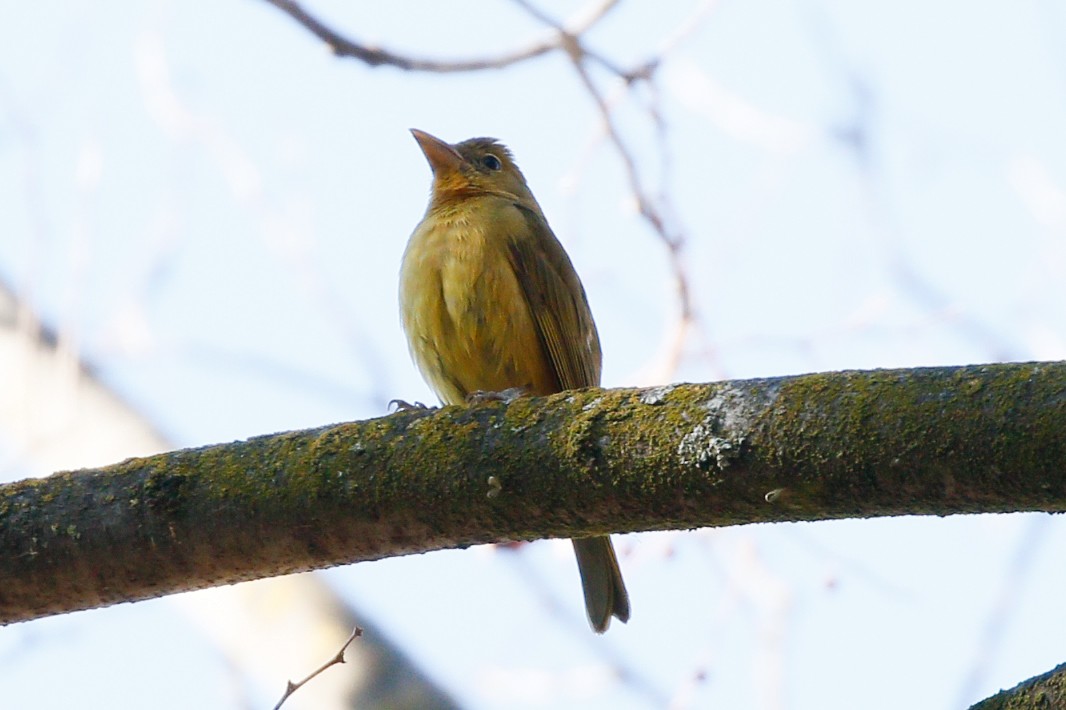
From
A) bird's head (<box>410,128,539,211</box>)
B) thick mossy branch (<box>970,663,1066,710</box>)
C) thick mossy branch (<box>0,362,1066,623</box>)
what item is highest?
bird's head (<box>410,128,539,211</box>)

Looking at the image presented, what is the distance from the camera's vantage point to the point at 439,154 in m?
5.60

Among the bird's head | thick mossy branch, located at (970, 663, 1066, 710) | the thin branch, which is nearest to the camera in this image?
thick mossy branch, located at (970, 663, 1066, 710)

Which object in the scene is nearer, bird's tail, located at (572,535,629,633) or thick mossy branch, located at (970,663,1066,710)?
thick mossy branch, located at (970,663,1066,710)

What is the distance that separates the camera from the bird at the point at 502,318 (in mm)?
4312

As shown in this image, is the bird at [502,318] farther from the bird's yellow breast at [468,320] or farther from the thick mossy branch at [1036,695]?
the thick mossy branch at [1036,695]

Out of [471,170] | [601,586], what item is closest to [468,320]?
[601,586]

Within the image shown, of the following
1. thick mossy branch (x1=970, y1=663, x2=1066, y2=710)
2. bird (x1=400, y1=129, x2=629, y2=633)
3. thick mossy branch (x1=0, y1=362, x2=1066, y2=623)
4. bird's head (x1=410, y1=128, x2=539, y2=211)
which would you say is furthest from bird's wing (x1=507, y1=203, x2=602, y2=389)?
thick mossy branch (x1=970, y1=663, x2=1066, y2=710)

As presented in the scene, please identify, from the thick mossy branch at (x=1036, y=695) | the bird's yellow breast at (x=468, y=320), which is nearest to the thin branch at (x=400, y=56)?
the bird's yellow breast at (x=468, y=320)

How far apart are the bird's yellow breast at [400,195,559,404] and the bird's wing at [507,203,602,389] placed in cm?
4

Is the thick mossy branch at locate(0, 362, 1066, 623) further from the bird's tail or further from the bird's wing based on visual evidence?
the bird's wing

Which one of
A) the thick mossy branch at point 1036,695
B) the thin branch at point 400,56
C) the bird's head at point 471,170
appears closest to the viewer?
the thick mossy branch at point 1036,695

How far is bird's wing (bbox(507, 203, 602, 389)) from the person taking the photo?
14.9 ft

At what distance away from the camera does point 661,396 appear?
246 cm

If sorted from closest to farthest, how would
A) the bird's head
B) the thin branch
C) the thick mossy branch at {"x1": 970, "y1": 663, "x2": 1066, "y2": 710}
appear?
the thick mossy branch at {"x1": 970, "y1": 663, "x2": 1066, "y2": 710} < the thin branch < the bird's head
